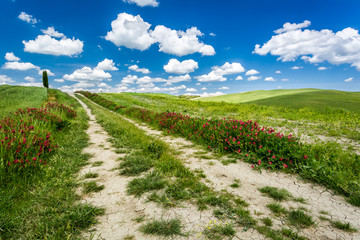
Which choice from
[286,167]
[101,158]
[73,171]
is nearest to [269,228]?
[286,167]

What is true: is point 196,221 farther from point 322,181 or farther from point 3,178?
point 3,178

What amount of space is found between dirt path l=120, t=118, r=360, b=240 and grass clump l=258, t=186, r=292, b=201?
128 millimetres

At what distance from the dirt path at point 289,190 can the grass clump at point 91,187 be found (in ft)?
7.74

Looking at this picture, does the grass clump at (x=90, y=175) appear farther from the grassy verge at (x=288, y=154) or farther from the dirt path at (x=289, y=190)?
the grassy verge at (x=288, y=154)

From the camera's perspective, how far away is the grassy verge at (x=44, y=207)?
228cm

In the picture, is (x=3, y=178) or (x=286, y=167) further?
(x=286, y=167)

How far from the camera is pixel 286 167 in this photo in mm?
4258

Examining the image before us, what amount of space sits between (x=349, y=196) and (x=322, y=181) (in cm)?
53

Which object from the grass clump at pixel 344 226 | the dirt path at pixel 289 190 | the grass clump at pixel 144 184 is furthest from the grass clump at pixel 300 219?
the grass clump at pixel 144 184

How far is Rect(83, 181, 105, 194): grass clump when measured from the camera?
3354 mm

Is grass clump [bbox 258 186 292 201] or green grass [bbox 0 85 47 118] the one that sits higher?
green grass [bbox 0 85 47 118]

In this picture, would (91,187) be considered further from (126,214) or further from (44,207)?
(126,214)

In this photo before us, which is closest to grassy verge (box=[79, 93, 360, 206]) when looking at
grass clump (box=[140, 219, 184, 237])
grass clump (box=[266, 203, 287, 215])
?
grass clump (box=[266, 203, 287, 215])

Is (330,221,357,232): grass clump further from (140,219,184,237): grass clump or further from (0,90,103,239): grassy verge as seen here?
(0,90,103,239): grassy verge
